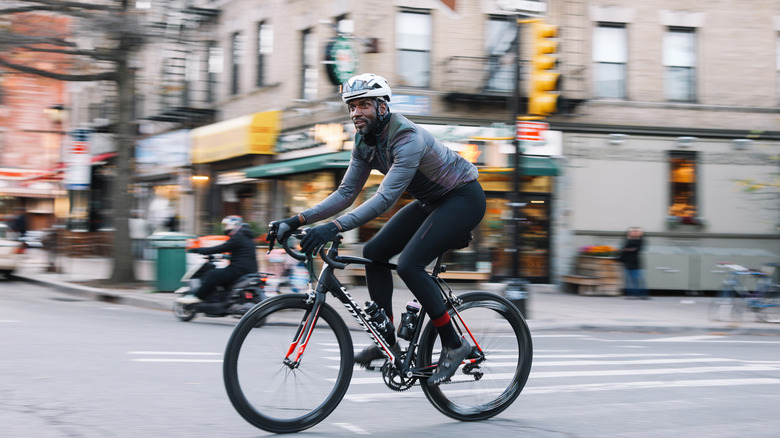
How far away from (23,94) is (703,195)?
3768 cm

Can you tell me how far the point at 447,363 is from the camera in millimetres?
4930

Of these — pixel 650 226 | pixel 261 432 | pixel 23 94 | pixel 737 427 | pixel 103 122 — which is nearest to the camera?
pixel 261 432

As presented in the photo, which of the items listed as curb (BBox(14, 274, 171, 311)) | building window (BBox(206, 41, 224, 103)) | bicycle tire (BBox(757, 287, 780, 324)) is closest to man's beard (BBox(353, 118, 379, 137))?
curb (BBox(14, 274, 171, 311))

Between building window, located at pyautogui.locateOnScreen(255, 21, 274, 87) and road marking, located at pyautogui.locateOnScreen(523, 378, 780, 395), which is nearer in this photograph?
road marking, located at pyautogui.locateOnScreen(523, 378, 780, 395)

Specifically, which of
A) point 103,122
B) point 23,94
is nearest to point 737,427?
point 103,122

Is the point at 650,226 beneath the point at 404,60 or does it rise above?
beneath

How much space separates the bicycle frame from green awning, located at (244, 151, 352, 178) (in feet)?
41.4

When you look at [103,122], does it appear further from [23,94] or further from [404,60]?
[404,60]

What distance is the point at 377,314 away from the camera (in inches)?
190

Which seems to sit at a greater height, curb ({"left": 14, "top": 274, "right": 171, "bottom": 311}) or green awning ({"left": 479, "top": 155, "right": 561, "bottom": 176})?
green awning ({"left": 479, "top": 155, "right": 561, "bottom": 176})

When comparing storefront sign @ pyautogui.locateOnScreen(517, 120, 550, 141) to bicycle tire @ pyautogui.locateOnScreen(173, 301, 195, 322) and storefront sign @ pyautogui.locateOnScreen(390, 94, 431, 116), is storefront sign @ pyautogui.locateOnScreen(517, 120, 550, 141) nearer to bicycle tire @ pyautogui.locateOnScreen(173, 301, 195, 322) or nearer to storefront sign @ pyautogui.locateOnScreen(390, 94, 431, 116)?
bicycle tire @ pyautogui.locateOnScreen(173, 301, 195, 322)

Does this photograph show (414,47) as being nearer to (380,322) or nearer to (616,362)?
(616,362)

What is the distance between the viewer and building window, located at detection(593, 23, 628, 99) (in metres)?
20.5

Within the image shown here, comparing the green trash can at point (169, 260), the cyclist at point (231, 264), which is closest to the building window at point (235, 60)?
the green trash can at point (169, 260)
